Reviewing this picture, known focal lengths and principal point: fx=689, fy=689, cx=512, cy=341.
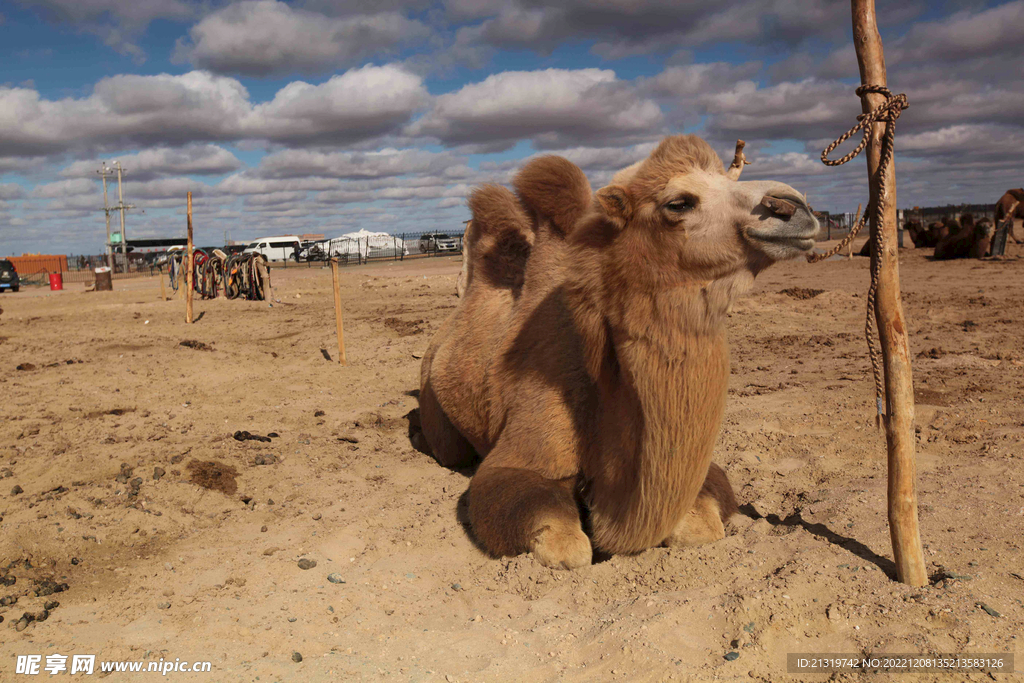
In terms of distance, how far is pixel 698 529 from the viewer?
356 centimetres

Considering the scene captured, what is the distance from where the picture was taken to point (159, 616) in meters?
3.21

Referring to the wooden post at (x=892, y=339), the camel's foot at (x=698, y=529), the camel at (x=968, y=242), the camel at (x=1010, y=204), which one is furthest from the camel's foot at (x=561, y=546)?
the camel at (x=1010, y=204)

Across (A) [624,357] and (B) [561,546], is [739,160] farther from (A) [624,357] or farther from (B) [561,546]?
(B) [561,546]

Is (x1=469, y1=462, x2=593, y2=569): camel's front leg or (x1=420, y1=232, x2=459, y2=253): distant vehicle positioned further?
(x1=420, y1=232, x2=459, y2=253): distant vehicle

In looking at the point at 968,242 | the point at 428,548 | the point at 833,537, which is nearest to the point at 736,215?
the point at 833,537

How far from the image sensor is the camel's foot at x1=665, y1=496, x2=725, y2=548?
3.55 meters

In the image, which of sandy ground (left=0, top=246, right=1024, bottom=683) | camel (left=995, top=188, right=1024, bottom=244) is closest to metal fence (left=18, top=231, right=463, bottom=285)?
camel (left=995, top=188, right=1024, bottom=244)

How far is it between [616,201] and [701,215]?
1.27 ft

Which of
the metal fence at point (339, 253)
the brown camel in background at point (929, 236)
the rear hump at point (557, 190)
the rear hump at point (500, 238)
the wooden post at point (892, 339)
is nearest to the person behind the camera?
the wooden post at point (892, 339)

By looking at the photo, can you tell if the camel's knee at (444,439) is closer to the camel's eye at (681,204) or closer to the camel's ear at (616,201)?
the camel's ear at (616,201)

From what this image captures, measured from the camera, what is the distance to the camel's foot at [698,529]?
3.55m

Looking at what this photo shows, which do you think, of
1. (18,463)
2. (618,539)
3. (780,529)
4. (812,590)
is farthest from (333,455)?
(812,590)

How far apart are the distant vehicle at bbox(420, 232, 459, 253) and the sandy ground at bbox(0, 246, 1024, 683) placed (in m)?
45.9

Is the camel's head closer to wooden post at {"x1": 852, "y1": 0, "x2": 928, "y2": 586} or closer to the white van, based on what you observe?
wooden post at {"x1": 852, "y1": 0, "x2": 928, "y2": 586}
